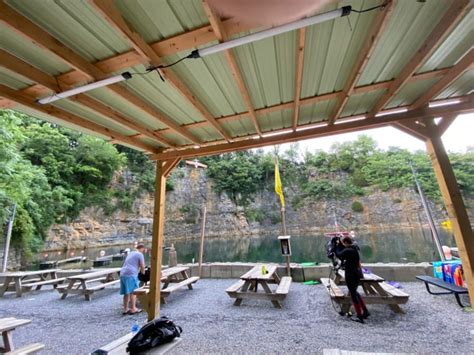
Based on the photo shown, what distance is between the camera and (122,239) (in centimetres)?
1716

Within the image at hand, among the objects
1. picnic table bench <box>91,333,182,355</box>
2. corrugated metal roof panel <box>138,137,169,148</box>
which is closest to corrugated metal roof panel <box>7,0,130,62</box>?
corrugated metal roof panel <box>138,137,169,148</box>

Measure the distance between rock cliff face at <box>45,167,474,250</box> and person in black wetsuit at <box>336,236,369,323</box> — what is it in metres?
16.6

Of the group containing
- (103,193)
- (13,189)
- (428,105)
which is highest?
(103,193)

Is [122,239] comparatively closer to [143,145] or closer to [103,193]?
[103,193]

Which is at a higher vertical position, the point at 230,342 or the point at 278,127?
the point at 278,127

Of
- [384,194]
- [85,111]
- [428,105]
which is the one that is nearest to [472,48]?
[428,105]

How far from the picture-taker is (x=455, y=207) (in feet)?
7.83

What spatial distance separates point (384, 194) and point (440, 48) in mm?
24853

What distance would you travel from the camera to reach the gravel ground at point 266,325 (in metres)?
2.59

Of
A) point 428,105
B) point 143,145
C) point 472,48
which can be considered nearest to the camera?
point 472,48

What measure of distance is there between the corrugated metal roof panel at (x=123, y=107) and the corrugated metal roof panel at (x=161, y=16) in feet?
2.95

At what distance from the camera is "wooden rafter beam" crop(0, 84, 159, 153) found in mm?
1985

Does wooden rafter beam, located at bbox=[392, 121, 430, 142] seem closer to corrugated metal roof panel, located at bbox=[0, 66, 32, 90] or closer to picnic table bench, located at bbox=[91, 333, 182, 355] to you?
picnic table bench, located at bbox=[91, 333, 182, 355]

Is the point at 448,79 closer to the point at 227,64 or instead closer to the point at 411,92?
the point at 411,92
